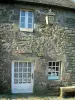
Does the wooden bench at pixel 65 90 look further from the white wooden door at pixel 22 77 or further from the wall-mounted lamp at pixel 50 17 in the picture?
the wall-mounted lamp at pixel 50 17

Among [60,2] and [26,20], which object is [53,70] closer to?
[26,20]

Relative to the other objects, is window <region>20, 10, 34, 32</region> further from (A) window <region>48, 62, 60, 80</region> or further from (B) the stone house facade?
(A) window <region>48, 62, 60, 80</region>

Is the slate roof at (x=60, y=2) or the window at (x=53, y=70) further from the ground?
the slate roof at (x=60, y=2)

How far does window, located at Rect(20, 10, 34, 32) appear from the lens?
36.1ft

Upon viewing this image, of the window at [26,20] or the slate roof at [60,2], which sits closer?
the slate roof at [60,2]

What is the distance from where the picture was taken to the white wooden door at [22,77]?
1137 centimetres

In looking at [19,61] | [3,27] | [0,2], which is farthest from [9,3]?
[19,61]

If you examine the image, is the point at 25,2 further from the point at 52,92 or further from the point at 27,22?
the point at 52,92

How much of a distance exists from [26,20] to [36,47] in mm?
1532

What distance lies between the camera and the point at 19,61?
1126 cm

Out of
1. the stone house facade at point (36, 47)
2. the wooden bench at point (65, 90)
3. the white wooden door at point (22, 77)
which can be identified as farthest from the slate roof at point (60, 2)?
the wooden bench at point (65, 90)

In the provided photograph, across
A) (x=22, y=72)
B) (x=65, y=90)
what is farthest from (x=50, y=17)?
(x=65, y=90)

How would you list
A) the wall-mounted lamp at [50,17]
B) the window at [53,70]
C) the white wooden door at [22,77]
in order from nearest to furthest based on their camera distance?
1. the wall-mounted lamp at [50,17]
2. the white wooden door at [22,77]
3. the window at [53,70]

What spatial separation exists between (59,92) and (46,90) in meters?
0.76
